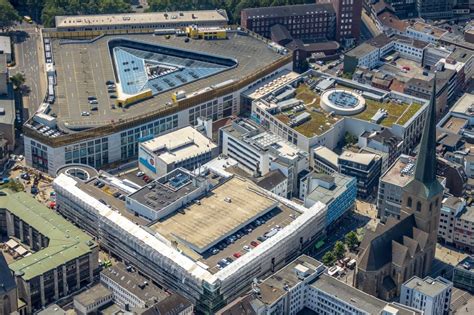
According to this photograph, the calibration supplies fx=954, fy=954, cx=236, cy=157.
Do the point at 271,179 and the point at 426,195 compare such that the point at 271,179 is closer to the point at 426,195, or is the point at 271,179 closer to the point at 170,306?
the point at 426,195

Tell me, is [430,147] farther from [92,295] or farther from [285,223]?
[92,295]

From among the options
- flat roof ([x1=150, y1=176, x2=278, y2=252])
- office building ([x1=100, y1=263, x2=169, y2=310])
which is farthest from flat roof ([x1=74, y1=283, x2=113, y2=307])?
flat roof ([x1=150, y1=176, x2=278, y2=252])

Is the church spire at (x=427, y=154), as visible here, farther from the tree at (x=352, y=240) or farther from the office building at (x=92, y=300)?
the office building at (x=92, y=300)

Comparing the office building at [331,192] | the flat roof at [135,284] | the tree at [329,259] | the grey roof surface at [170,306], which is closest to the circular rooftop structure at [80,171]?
the flat roof at [135,284]

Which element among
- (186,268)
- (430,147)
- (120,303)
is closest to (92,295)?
(120,303)

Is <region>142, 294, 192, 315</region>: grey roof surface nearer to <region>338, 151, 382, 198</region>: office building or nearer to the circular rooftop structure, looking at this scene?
the circular rooftop structure

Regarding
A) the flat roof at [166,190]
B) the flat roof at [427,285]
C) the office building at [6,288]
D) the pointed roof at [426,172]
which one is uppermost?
the pointed roof at [426,172]
